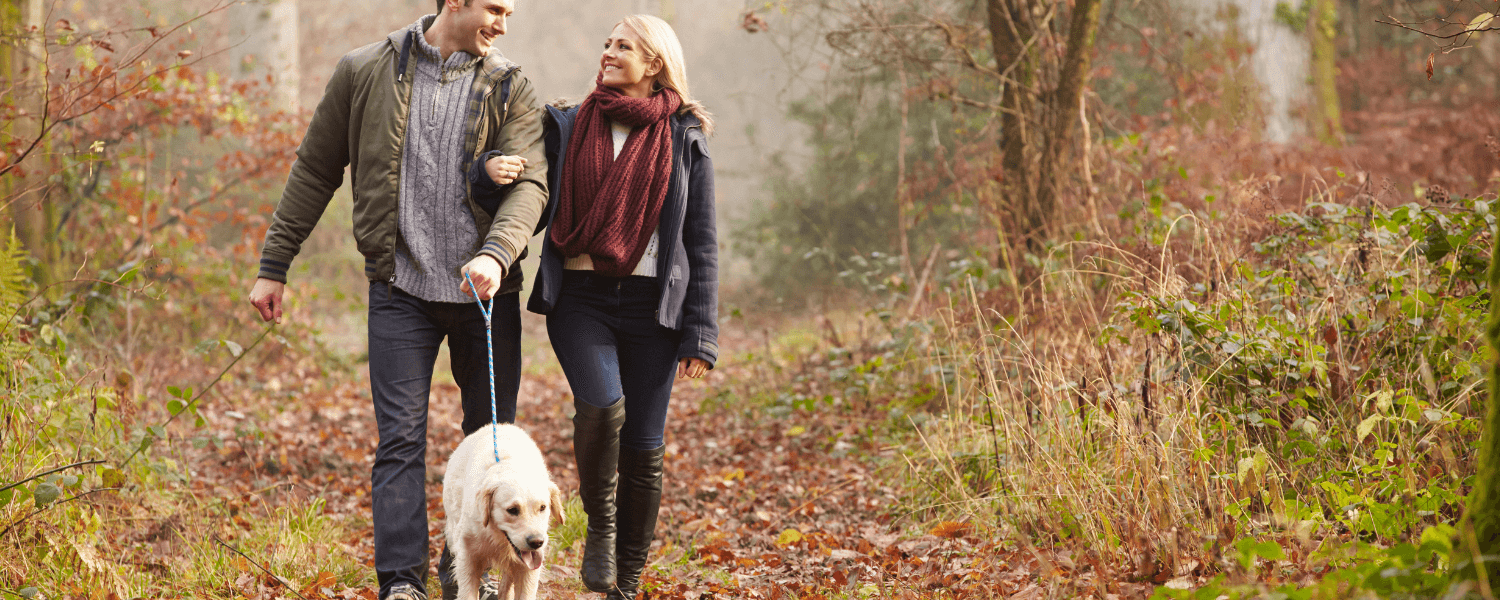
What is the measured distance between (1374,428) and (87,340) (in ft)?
24.6

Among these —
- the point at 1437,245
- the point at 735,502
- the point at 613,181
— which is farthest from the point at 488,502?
the point at 1437,245

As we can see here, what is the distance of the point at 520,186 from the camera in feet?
10.2

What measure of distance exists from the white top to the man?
0.58ft

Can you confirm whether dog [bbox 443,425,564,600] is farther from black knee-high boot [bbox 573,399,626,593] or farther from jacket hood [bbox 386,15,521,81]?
jacket hood [bbox 386,15,521,81]

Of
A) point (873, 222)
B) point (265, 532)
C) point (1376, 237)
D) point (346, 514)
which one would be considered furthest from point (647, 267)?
point (873, 222)

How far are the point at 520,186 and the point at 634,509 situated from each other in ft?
3.96

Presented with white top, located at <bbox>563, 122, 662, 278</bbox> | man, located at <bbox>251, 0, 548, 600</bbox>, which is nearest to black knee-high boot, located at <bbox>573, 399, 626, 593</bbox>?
man, located at <bbox>251, 0, 548, 600</bbox>

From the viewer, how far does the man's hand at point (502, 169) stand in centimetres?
303

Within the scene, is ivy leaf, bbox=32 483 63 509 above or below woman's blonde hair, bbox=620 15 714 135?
below

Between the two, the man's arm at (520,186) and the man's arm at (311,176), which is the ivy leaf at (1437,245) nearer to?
the man's arm at (520,186)

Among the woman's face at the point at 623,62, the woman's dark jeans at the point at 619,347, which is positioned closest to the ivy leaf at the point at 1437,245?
the woman's dark jeans at the point at 619,347

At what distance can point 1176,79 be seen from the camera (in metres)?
8.49

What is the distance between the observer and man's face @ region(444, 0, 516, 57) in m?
3.09

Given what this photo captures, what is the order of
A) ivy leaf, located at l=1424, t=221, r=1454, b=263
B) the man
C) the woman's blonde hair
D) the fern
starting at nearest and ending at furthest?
the man → the woman's blonde hair → ivy leaf, located at l=1424, t=221, r=1454, b=263 → the fern
